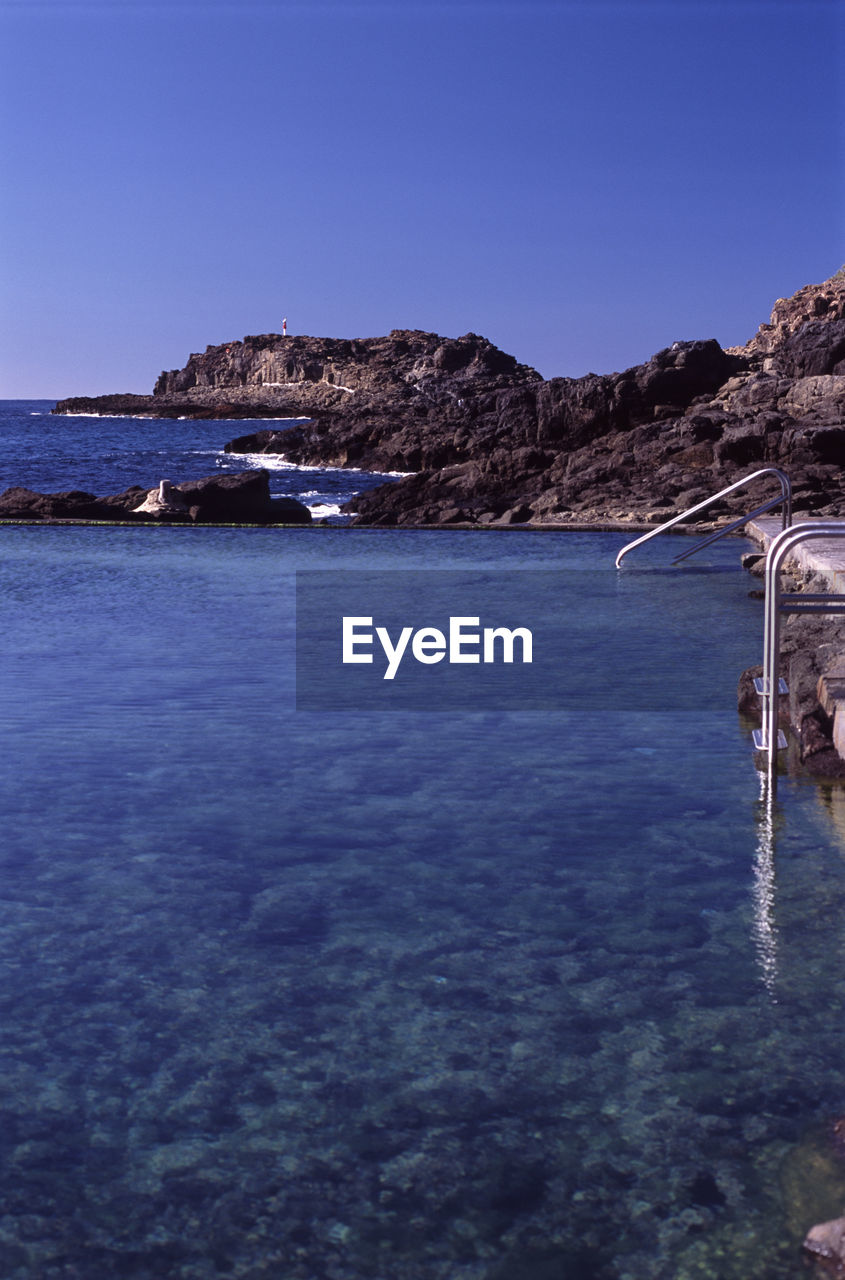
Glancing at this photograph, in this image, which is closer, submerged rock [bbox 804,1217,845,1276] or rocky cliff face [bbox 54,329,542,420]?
submerged rock [bbox 804,1217,845,1276]

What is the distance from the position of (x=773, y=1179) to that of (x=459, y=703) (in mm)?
4771

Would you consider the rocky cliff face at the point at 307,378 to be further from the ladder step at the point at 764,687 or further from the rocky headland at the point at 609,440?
the ladder step at the point at 764,687

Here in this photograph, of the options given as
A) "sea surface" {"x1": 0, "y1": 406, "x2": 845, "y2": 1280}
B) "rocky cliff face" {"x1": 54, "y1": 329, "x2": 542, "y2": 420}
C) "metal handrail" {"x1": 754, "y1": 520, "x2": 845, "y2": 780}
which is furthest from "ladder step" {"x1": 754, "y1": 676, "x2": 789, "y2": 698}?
"rocky cliff face" {"x1": 54, "y1": 329, "x2": 542, "y2": 420}

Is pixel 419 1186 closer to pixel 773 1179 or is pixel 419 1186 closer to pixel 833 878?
pixel 773 1179

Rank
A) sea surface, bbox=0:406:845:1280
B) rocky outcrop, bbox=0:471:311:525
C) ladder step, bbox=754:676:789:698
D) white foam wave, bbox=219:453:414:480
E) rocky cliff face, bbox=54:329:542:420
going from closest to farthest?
sea surface, bbox=0:406:845:1280
ladder step, bbox=754:676:789:698
rocky outcrop, bbox=0:471:311:525
white foam wave, bbox=219:453:414:480
rocky cliff face, bbox=54:329:542:420

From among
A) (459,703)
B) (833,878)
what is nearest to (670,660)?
(459,703)

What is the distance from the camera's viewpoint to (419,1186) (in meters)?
2.58

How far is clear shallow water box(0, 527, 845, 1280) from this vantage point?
2473mm

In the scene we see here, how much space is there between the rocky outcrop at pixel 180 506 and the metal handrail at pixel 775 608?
1692cm

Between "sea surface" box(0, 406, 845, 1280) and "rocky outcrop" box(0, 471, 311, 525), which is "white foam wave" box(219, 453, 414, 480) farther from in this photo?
"sea surface" box(0, 406, 845, 1280)

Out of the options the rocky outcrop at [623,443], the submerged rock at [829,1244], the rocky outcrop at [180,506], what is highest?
the rocky outcrop at [623,443]

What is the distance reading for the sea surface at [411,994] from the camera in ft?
8.11
